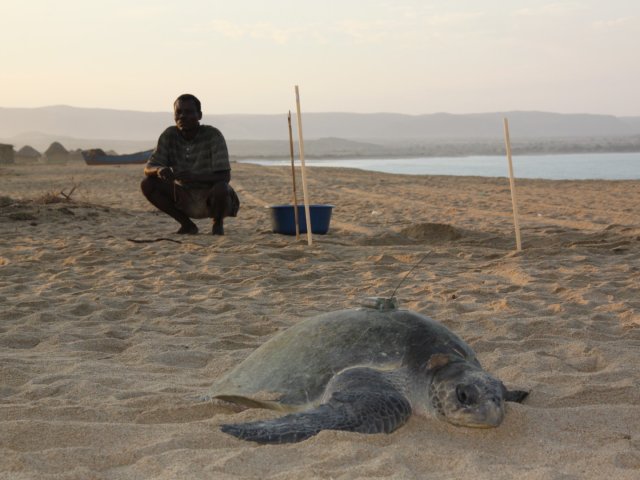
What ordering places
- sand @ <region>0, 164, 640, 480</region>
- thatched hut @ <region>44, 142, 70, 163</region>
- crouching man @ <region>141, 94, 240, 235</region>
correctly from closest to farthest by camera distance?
1. sand @ <region>0, 164, 640, 480</region>
2. crouching man @ <region>141, 94, 240, 235</region>
3. thatched hut @ <region>44, 142, 70, 163</region>

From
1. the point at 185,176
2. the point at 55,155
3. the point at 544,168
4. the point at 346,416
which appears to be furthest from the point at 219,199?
Result: the point at 55,155

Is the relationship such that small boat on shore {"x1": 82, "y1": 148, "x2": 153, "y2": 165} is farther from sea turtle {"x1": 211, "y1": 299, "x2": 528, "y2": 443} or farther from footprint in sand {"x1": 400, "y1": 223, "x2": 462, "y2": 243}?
sea turtle {"x1": 211, "y1": 299, "x2": 528, "y2": 443}

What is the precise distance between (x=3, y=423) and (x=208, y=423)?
26.8 inches

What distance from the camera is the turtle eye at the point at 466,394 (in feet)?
8.65

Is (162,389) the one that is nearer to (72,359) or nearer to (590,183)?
(72,359)

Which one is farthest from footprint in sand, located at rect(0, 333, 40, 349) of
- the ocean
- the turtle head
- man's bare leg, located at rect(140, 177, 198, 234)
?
the ocean

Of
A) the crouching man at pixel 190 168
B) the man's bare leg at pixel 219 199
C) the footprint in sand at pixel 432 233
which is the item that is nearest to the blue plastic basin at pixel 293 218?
the crouching man at pixel 190 168

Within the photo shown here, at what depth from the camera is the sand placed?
94.6 inches

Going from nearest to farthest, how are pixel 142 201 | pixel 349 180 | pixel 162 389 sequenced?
1. pixel 162 389
2. pixel 142 201
3. pixel 349 180

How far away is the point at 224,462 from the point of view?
2340mm

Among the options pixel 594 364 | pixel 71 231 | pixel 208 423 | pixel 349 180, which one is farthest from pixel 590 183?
pixel 208 423

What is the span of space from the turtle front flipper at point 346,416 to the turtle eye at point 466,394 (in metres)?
0.18

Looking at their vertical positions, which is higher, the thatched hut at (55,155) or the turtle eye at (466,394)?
the thatched hut at (55,155)

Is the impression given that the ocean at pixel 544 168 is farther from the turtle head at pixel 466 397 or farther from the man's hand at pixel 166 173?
the turtle head at pixel 466 397
